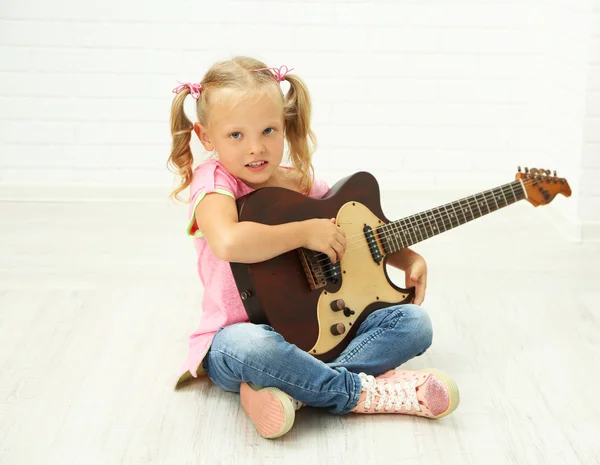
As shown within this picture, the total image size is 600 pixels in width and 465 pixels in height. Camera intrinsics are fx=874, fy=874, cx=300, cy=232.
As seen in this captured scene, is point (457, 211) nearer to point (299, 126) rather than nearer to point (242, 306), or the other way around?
point (299, 126)

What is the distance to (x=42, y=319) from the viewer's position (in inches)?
82.6

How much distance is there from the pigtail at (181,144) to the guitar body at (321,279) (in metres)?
0.16

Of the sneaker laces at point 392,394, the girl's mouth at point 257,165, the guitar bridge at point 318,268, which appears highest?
the girl's mouth at point 257,165

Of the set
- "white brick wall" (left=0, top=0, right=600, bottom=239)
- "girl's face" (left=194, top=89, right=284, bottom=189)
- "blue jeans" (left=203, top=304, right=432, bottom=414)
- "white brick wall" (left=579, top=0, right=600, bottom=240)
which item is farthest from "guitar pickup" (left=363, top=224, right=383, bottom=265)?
"white brick wall" (left=0, top=0, right=600, bottom=239)

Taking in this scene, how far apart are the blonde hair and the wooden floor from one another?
439 mm

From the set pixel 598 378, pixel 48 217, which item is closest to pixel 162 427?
pixel 598 378

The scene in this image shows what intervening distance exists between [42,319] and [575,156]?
1.64 meters

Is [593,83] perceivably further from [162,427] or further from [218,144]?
[162,427]

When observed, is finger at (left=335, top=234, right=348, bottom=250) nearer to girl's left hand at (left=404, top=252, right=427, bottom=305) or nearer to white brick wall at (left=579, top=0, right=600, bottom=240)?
girl's left hand at (left=404, top=252, right=427, bottom=305)

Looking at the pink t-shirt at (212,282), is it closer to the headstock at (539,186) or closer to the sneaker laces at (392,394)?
the sneaker laces at (392,394)

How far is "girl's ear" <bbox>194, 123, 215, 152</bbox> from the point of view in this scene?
173 cm

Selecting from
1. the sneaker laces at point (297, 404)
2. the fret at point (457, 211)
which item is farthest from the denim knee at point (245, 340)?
the fret at point (457, 211)

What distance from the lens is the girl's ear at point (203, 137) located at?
5.67ft

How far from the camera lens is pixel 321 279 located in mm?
1683
